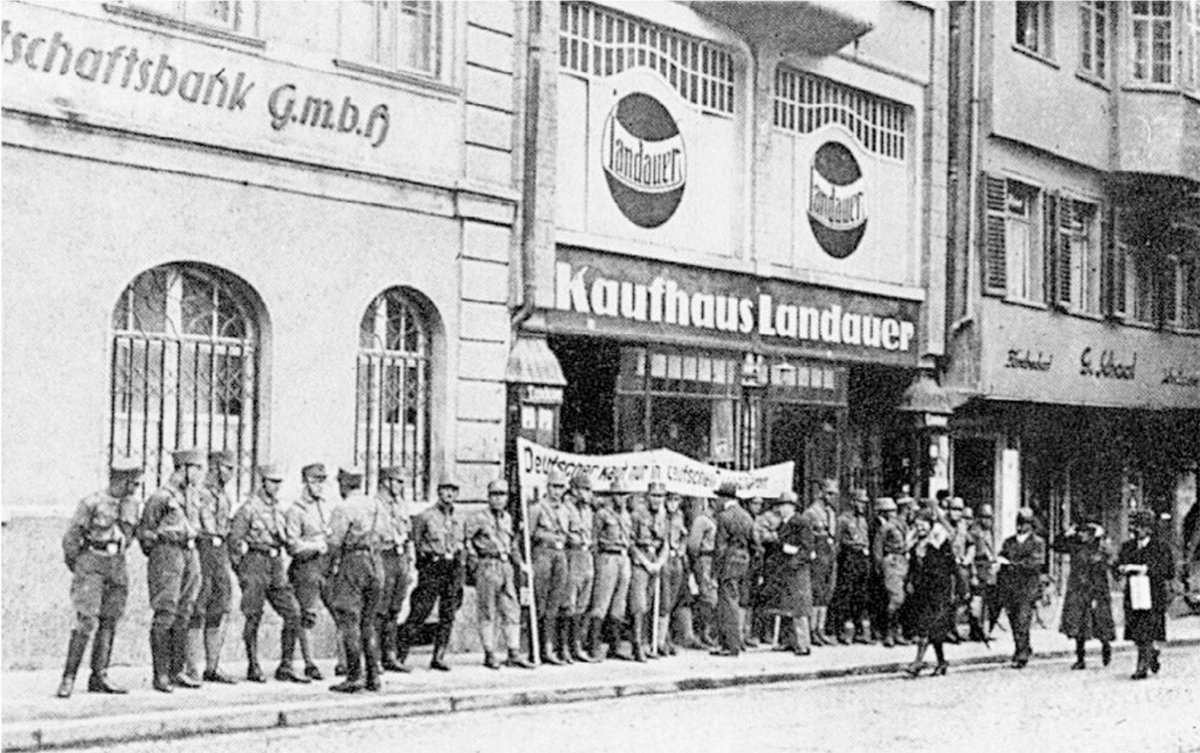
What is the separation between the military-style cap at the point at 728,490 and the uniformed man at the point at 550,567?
7.81 feet

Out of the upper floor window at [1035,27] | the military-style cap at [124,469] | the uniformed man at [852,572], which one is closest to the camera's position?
the military-style cap at [124,469]

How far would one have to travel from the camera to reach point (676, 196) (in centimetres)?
2123

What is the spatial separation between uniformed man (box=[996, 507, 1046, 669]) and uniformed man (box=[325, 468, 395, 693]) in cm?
752

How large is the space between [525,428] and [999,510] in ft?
35.8

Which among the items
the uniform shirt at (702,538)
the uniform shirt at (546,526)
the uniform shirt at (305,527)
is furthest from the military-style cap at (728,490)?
the uniform shirt at (305,527)

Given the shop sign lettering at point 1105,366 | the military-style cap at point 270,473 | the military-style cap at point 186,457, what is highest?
the shop sign lettering at point 1105,366

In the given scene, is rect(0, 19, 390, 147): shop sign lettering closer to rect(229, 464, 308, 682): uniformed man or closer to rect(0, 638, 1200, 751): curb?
rect(229, 464, 308, 682): uniformed man

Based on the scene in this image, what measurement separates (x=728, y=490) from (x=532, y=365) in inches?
92.1

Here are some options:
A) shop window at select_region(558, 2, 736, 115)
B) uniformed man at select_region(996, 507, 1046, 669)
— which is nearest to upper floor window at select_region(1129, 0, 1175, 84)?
shop window at select_region(558, 2, 736, 115)

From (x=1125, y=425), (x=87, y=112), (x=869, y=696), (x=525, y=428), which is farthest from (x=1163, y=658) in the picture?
(x=87, y=112)

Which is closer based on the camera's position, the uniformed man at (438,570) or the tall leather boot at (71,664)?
the tall leather boot at (71,664)

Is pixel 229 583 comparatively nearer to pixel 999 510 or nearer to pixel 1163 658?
pixel 1163 658

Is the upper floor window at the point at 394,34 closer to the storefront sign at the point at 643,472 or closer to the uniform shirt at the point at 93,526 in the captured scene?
the storefront sign at the point at 643,472

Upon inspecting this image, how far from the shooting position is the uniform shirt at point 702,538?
1848cm
